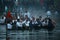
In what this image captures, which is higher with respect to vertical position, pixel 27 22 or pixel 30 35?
pixel 27 22

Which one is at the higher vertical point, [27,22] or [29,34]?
[27,22]

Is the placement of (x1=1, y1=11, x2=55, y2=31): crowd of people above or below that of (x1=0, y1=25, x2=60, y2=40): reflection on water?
above

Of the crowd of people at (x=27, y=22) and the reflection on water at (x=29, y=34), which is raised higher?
the crowd of people at (x=27, y=22)

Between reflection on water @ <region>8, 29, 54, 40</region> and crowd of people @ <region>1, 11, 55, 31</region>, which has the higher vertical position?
crowd of people @ <region>1, 11, 55, 31</region>

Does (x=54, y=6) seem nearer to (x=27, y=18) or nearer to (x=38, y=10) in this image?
(x=38, y=10)

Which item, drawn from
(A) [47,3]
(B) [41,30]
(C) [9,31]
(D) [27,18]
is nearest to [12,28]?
(C) [9,31]

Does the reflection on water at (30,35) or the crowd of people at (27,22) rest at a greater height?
the crowd of people at (27,22)

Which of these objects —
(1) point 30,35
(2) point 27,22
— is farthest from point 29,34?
(2) point 27,22

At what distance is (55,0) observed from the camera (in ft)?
13.1

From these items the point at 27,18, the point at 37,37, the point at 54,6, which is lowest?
the point at 37,37

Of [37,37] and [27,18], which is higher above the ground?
[27,18]

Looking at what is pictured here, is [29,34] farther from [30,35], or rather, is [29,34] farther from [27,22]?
[27,22]

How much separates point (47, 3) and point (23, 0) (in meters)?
0.58

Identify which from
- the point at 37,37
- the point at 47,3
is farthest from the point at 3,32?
the point at 47,3
